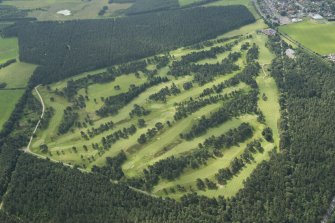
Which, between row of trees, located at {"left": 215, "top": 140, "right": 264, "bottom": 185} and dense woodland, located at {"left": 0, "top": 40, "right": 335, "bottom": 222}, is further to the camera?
row of trees, located at {"left": 215, "top": 140, "right": 264, "bottom": 185}

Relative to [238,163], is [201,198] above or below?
below

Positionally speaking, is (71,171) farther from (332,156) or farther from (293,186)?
(332,156)

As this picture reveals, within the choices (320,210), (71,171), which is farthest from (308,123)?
(71,171)

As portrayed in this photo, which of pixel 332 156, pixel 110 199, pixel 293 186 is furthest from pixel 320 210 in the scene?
pixel 110 199

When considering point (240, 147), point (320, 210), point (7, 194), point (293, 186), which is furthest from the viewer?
point (240, 147)

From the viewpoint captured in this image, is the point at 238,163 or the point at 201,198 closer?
the point at 201,198

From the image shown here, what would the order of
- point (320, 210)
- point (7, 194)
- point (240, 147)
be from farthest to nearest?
point (240, 147)
point (7, 194)
point (320, 210)

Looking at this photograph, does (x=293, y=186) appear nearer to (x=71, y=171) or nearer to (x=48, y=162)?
(x=71, y=171)

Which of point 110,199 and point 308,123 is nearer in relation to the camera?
point 110,199

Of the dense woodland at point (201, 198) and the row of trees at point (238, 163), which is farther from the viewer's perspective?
the row of trees at point (238, 163)
